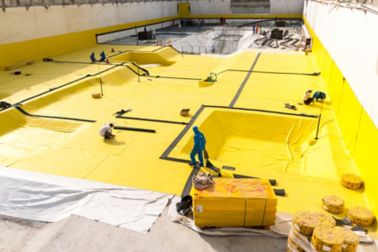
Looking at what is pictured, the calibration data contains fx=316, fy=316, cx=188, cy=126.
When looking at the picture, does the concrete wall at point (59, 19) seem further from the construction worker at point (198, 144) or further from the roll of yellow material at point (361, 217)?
the roll of yellow material at point (361, 217)

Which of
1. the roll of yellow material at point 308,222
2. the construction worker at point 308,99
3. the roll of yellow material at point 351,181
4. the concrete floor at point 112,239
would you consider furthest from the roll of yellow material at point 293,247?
the construction worker at point 308,99

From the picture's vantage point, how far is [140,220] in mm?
5840

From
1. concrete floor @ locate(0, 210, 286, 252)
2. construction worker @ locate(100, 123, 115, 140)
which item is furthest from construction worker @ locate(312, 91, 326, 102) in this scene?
concrete floor @ locate(0, 210, 286, 252)

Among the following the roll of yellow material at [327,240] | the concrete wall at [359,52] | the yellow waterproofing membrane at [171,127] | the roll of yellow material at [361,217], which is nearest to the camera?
the roll of yellow material at [327,240]

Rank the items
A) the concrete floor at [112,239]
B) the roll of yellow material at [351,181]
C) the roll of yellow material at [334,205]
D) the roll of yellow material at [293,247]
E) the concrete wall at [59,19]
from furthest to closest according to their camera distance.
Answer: the concrete wall at [59,19] < the roll of yellow material at [351,181] < the roll of yellow material at [334,205] < the concrete floor at [112,239] < the roll of yellow material at [293,247]

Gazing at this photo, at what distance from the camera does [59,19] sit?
21000 millimetres

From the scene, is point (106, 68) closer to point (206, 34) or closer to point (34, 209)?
point (34, 209)

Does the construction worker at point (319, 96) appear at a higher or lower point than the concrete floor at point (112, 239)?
higher

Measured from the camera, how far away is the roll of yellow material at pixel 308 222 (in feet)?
15.7

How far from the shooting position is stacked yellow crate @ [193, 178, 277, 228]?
5.30 m

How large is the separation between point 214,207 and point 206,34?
1133 inches

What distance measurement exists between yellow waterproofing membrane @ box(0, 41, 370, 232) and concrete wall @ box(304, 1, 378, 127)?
1.69 meters

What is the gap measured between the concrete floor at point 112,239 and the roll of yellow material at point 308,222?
635 millimetres

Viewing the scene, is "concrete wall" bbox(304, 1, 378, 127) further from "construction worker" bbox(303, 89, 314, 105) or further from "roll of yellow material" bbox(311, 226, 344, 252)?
"roll of yellow material" bbox(311, 226, 344, 252)
